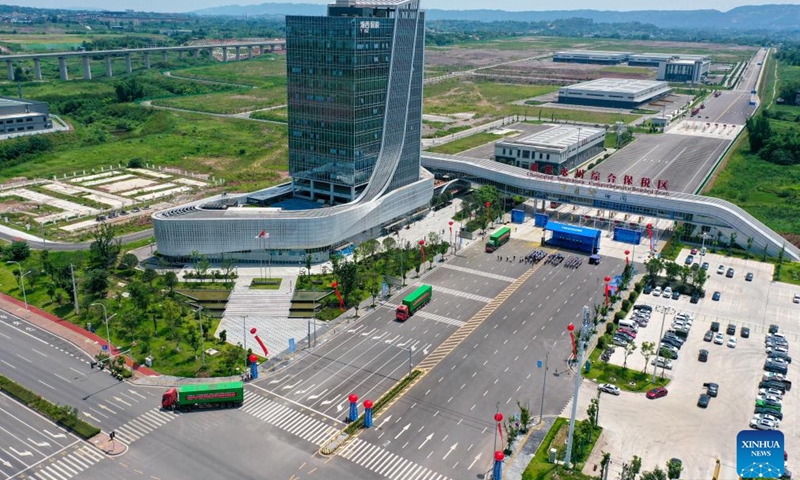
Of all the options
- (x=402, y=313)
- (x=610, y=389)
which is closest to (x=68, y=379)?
(x=402, y=313)

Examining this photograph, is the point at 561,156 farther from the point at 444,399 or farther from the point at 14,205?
the point at 14,205

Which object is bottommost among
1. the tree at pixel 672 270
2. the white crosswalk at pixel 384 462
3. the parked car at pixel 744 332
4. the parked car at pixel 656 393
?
the white crosswalk at pixel 384 462

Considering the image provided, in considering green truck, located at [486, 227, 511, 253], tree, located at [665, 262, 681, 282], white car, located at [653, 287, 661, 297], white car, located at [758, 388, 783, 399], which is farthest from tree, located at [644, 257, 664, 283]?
white car, located at [758, 388, 783, 399]

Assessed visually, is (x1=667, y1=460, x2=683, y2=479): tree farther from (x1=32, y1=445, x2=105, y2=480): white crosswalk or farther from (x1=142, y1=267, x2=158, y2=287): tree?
(x1=142, y1=267, x2=158, y2=287): tree

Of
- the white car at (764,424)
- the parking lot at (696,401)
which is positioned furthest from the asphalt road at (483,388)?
the white car at (764,424)

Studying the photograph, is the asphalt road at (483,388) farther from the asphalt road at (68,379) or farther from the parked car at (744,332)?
the asphalt road at (68,379)

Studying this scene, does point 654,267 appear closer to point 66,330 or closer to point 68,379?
point 68,379

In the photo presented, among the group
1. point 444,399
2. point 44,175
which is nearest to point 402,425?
point 444,399
